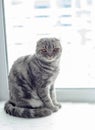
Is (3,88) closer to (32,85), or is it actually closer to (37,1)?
(32,85)

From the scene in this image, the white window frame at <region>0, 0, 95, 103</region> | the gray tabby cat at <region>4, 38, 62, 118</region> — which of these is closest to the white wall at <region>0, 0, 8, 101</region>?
the white window frame at <region>0, 0, 95, 103</region>

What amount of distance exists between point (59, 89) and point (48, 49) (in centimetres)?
33

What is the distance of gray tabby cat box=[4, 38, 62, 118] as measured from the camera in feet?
4.30

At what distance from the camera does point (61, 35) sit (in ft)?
5.03

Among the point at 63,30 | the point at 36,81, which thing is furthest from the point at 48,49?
the point at 63,30

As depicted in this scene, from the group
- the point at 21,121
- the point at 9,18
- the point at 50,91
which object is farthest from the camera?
the point at 9,18

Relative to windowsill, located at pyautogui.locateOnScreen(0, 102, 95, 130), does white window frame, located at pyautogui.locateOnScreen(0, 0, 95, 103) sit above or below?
above

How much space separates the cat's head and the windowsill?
26 centimetres

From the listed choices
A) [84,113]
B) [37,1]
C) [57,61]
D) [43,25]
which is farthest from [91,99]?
[37,1]

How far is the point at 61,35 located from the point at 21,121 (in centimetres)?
48

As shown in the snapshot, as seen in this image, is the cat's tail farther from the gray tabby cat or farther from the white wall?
the white wall

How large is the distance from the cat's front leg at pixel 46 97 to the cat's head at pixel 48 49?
146 millimetres

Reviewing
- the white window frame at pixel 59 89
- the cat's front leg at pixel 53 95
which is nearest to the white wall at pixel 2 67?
the white window frame at pixel 59 89

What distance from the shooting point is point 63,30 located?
1.53 metres
